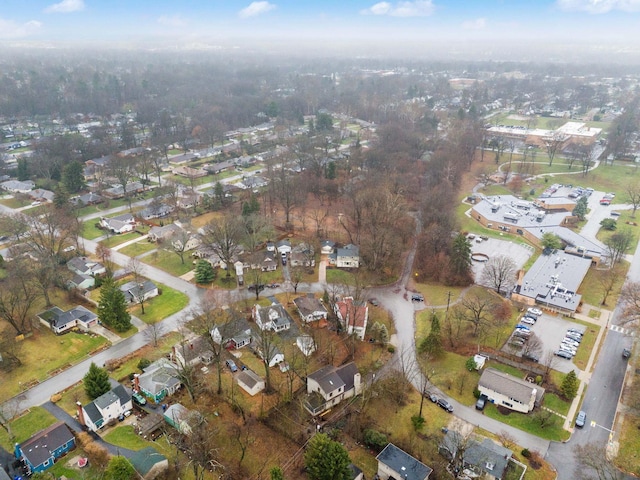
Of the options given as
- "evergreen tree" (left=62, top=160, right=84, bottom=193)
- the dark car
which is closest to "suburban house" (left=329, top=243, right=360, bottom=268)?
the dark car

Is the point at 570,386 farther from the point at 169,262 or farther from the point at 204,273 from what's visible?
the point at 169,262

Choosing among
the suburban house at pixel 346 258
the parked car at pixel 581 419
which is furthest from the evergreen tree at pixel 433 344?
the suburban house at pixel 346 258

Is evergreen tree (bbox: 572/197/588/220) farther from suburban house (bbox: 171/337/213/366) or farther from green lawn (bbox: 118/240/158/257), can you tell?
green lawn (bbox: 118/240/158/257)

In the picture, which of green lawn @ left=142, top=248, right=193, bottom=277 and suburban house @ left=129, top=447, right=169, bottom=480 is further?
green lawn @ left=142, top=248, right=193, bottom=277

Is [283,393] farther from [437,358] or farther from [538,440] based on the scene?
[538,440]

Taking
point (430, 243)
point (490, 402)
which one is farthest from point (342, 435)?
point (430, 243)

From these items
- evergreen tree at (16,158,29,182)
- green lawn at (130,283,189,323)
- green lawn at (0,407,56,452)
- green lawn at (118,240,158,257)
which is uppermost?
evergreen tree at (16,158,29,182)
